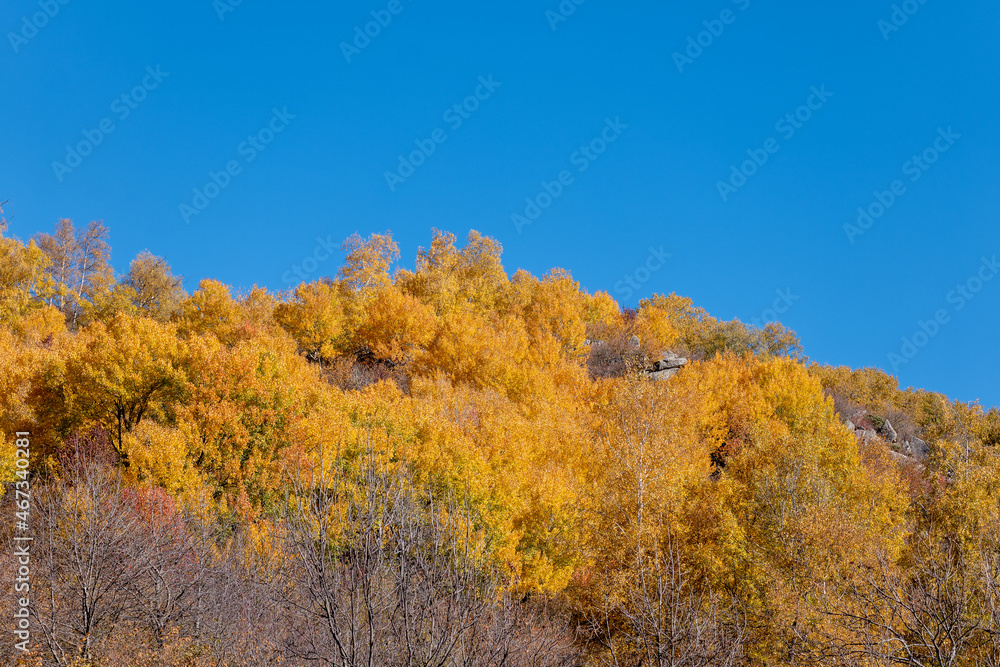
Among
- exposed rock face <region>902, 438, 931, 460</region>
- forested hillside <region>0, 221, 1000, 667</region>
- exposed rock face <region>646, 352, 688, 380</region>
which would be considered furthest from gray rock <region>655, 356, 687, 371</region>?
exposed rock face <region>902, 438, 931, 460</region>

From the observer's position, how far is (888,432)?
243 feet

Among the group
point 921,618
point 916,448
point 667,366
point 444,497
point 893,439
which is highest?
point 667,366

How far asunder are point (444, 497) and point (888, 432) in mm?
60554

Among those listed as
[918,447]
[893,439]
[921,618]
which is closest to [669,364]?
[893,439]

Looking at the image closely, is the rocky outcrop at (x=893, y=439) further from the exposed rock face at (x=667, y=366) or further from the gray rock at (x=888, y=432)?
the exposed rock face at (x=667, y=366)

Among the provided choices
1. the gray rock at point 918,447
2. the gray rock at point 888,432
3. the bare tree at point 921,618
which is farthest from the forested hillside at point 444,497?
the gray rock at point 918,447

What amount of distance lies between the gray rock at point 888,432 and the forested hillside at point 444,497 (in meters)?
1.05

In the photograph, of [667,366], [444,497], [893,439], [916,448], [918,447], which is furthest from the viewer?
[667,366]

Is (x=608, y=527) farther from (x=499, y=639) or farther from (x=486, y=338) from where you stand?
(x=486, y=338)

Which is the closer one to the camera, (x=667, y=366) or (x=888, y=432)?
(x=667, y=366)

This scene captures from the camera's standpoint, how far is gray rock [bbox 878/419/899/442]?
236 ft

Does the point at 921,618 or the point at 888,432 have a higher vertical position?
the point at 888,432

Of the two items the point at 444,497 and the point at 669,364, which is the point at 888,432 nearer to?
the point at 669,364

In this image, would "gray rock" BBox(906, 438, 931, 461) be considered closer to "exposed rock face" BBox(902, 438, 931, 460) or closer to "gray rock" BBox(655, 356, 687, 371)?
"exposed rock face" BBox(902, 438, 931, 460)
